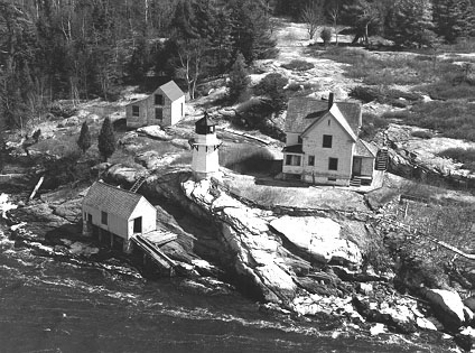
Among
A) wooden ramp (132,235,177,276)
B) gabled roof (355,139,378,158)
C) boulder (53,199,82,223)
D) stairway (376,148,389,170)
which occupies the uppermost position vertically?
gabled roof (355,139,378,158)

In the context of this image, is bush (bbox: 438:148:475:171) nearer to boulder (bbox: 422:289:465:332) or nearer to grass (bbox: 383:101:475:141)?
grass (bbox: 383:101:475:141)

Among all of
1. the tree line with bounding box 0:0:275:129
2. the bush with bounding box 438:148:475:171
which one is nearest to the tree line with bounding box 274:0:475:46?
the tree line with bounding box 0:0:275:129

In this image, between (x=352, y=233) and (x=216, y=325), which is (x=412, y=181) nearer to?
(x=352, y=233)

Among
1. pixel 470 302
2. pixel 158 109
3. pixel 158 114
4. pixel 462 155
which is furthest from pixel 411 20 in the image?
pixel 470 302

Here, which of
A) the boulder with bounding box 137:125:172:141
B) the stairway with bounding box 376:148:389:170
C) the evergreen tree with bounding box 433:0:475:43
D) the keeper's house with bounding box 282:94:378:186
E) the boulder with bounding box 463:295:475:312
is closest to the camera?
the boulder with bounding box 463:295:475:312

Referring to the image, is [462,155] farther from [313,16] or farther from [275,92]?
[313,16]
